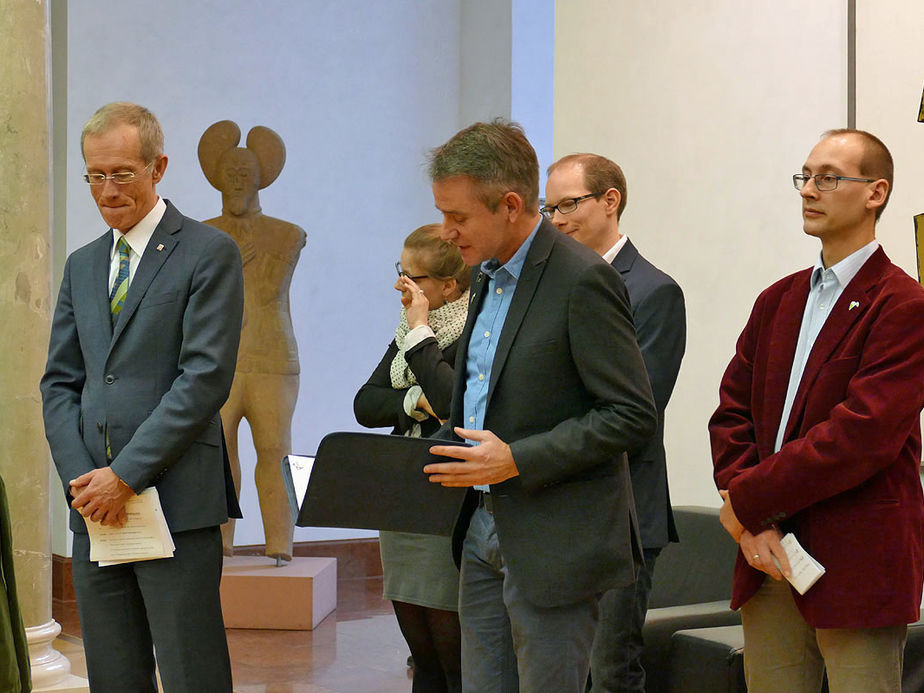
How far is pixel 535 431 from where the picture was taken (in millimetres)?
2277

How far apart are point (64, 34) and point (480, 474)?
235 inches

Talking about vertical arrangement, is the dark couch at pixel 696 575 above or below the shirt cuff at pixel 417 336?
below

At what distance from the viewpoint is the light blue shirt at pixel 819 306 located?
2547mm

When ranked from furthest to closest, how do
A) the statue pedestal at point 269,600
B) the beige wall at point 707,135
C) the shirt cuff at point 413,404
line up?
1. the statue pedestal at point 269,600
2. the beige wall at point 707,135
3. the shirt cuff at point 413,404

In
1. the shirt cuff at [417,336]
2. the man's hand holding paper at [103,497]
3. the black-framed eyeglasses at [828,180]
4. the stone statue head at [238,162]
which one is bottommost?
the man's hand holding paper at [103,497]

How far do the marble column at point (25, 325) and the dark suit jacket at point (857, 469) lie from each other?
8.97 ft

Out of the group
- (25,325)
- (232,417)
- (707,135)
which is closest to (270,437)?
(232,417)

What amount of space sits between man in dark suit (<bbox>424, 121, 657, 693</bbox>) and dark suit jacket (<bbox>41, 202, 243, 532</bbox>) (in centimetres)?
80

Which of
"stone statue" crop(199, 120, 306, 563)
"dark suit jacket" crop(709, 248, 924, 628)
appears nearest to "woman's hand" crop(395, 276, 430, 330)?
"dark suit jacket" crop(709, 248, 924, 628)

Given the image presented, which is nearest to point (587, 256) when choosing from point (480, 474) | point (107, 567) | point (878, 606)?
point (480, 474)

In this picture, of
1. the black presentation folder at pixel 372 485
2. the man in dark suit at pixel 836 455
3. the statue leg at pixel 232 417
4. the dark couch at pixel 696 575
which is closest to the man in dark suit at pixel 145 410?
the black presentation folder at pixel 372 485

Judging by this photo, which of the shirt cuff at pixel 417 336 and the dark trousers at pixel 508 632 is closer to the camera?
the dark trousers at pixel 508 632

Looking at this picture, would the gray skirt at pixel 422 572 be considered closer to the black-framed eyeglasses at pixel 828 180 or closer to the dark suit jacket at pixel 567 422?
the dark suit jacket at pixel 567 422

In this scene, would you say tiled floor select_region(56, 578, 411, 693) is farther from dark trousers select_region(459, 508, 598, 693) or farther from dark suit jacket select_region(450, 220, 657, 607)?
dark suit jacket select_region(450, 220, 657, 607)
